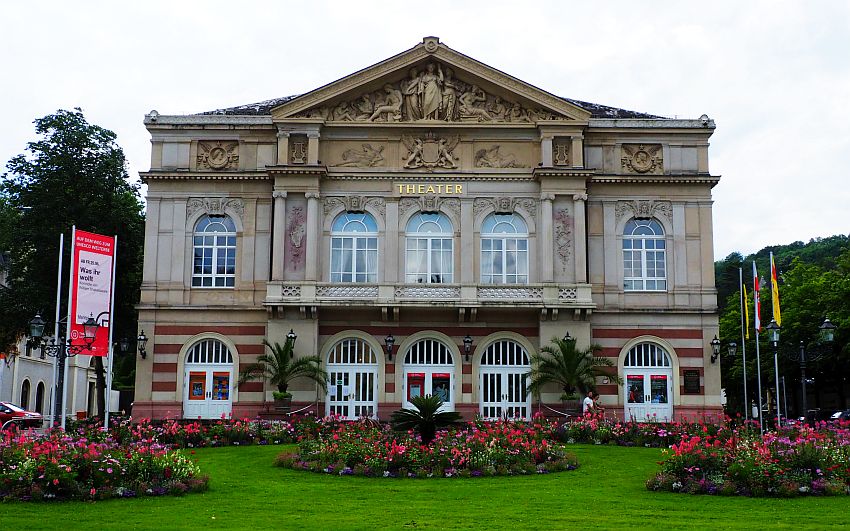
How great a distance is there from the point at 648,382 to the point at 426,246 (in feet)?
37.7

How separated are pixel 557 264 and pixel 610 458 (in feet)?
48.8

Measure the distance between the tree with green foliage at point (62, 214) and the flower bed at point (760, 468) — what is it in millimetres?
32451

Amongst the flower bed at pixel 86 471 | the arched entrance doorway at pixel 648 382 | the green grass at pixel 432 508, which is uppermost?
the arched entrance doorway at pixel 648 382

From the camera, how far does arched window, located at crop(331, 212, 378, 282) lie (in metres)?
41.8

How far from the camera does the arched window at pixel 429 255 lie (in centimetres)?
4172

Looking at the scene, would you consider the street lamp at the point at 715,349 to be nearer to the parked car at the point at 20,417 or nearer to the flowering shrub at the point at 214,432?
the flowering shrub at the point at 214,432

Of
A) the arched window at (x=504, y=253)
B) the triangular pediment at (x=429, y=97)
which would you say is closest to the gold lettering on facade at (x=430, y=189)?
the arched window at (x=504, y=253)

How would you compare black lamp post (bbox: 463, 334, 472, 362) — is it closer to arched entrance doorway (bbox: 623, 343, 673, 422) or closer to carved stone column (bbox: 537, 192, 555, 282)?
carved stone column (bbox: 537, 192, 555, 282)

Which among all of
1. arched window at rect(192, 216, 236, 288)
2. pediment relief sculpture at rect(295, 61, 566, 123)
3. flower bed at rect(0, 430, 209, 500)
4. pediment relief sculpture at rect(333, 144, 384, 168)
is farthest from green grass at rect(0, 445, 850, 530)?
pediment relief sculpture at rect(295, 61, 566, 123)

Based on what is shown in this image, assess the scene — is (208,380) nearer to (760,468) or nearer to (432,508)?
(432,508)

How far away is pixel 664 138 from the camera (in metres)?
42.8

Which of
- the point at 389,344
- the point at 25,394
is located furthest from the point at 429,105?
the point at 25,394

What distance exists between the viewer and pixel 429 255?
41844 mm

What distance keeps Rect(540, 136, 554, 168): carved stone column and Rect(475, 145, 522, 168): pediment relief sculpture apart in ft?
3.87
